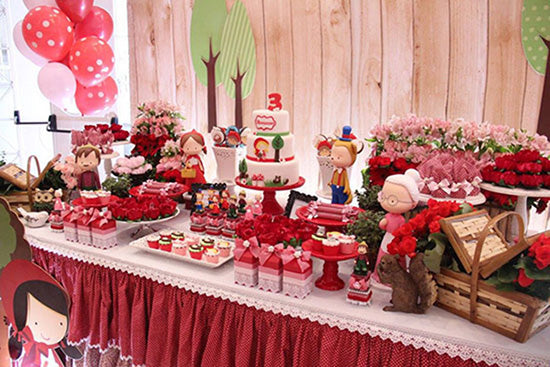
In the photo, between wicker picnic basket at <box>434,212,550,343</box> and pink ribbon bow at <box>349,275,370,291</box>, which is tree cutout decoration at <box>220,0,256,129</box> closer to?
pink ribbon bow at <box>349,275,370,291</box>

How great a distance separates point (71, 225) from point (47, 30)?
189 centimetres

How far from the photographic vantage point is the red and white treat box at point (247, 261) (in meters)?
1.56

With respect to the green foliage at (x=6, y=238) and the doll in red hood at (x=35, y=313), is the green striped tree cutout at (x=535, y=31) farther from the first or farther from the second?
the green foliage at (x=6, y=238)

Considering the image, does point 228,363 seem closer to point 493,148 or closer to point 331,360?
A: point 331,360

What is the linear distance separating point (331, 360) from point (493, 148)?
43.9 inches

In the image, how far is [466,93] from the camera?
260cm

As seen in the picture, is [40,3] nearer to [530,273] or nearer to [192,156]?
[192,156]

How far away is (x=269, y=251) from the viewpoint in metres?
1.53

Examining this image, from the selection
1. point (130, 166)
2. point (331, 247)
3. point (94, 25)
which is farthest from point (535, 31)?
point (94, 25)

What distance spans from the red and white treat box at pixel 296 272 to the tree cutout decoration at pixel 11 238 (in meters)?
1.25

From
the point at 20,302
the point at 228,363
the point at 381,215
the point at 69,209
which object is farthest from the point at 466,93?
the point at 20,302

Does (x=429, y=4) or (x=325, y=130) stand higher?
(x=429, y=4)

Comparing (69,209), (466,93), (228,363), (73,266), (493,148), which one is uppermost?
(466,93)

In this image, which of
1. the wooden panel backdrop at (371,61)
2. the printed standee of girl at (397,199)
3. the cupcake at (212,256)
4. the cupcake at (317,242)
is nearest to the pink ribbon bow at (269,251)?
the cupcake at (317,242)
